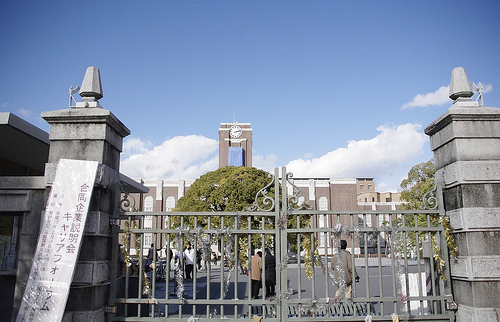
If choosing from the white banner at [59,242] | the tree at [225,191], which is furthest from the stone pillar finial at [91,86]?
the tree at [225,191]

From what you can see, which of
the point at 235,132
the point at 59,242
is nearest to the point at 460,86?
the point at 59,242

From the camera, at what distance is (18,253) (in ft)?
14.9

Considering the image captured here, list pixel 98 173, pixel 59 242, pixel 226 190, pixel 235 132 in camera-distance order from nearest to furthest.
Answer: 1. pixel 59 242
2. pixel 98 173
3. pixel 226 190
4. pixel 235 132

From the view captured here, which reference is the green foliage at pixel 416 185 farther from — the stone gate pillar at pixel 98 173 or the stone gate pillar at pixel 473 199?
the stone gate pillar at pixel 98 173

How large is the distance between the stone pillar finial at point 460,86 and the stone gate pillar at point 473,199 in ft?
0.04

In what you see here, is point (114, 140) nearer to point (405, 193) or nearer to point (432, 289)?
A: point (432, 289)

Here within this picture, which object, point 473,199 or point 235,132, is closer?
point 473,199

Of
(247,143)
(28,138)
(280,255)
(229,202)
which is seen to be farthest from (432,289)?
(247,143)

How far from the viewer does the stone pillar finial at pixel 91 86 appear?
16.2 feet

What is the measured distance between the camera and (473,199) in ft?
15.1

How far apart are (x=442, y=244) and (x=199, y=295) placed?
23.1 ft

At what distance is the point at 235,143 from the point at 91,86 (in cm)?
4597

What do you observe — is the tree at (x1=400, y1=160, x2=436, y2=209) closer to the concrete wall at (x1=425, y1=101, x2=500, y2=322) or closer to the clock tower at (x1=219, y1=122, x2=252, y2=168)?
the concrete wall at (x1=425, y1=101, x2=500, y2=322)

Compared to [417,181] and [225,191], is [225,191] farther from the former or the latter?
[417,181]
